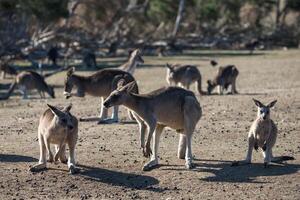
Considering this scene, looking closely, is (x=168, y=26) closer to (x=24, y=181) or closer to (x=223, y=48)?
(x=223, y=48)

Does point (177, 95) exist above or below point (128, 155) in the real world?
above

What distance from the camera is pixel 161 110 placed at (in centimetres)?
1153

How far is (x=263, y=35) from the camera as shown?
63344 mm

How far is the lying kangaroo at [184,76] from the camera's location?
22.6 m

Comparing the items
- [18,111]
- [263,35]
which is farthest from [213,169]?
[263,35]

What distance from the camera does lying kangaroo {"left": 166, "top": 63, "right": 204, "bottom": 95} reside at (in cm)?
2257

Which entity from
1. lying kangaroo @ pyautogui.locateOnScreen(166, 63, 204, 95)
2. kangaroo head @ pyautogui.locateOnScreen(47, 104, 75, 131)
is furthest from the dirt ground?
lying kangaroo @ pyautogui.locateOnScreen(166, 63, 204, 95)

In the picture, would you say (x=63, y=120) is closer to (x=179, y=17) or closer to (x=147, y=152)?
(x=147, y=152)

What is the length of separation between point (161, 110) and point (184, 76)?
36.7ft

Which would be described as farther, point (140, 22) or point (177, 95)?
point (140, 22)

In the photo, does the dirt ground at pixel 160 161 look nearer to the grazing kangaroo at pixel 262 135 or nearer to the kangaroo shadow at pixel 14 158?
the kangaroo shadow at pixel 14 158

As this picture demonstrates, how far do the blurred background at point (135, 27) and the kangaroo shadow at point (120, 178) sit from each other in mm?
24374

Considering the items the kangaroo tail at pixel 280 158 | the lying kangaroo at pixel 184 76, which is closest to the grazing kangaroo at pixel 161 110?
the kangaroo tail at pixel 280 158

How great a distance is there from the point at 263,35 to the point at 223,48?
5.88 m
